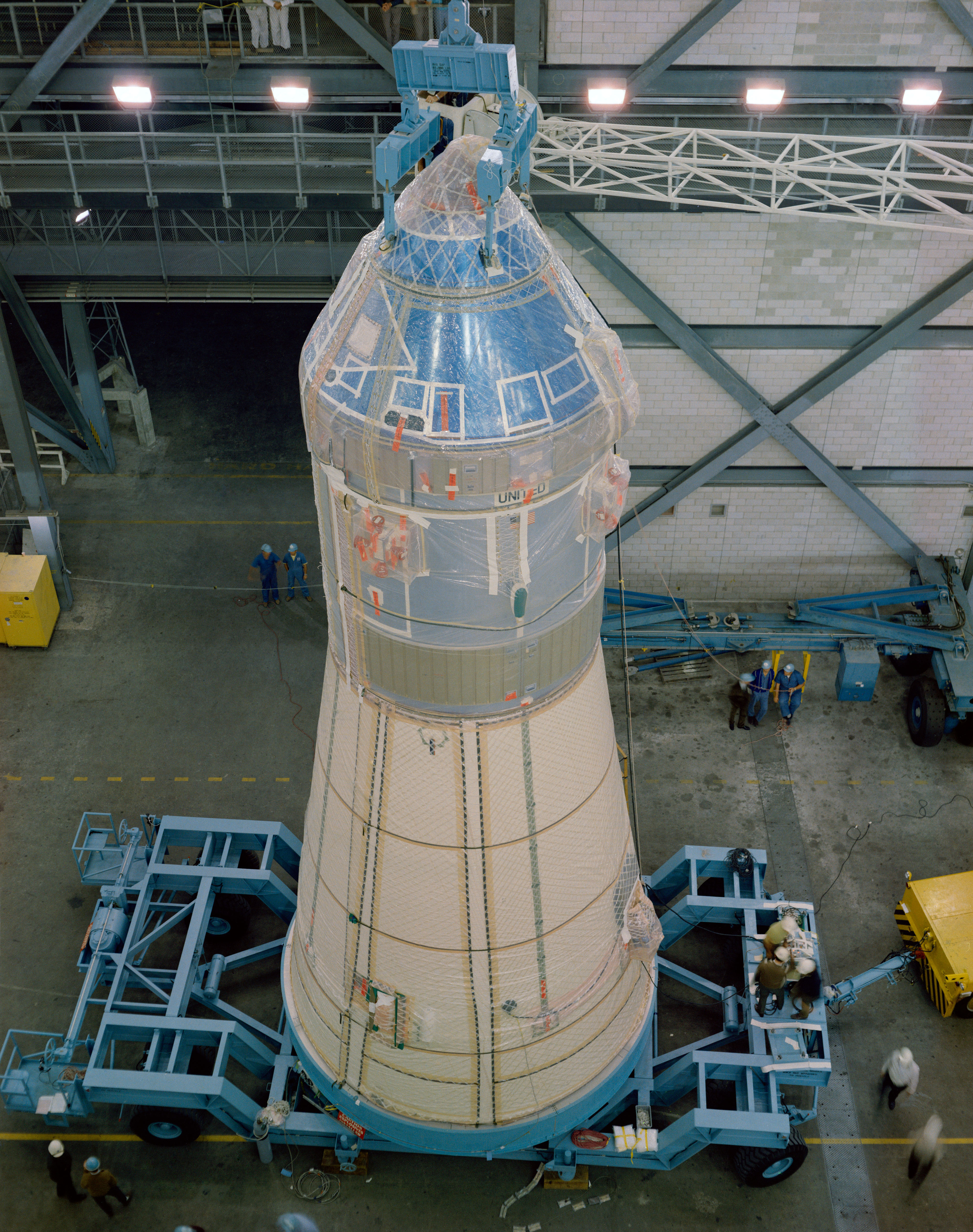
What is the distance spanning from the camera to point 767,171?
19.5m

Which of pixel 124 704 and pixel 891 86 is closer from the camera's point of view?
pixel 891 86

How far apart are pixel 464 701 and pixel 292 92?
12.8 m

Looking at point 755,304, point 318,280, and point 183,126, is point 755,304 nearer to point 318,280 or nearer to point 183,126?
point 318,280

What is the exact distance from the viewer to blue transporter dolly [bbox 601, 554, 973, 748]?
21391 mm

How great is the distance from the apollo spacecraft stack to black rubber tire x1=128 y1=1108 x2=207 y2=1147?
2.45 m

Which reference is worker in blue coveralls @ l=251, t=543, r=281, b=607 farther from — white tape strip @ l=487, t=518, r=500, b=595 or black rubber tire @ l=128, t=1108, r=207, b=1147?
white tape strip @ l=487, t=518, r=500, b=595

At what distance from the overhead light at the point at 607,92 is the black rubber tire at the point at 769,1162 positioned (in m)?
14.5

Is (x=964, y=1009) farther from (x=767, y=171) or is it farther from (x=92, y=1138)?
(x=767, y=171)

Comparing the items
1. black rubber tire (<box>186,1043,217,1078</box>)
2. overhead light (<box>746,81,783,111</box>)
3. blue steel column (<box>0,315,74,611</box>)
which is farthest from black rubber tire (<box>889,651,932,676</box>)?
blue steel column (<box>0,315,74,611</box>)

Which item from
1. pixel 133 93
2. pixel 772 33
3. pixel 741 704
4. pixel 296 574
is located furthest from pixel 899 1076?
pixel 133 93

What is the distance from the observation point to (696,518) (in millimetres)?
23125

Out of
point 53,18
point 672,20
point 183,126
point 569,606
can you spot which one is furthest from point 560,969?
point 53,18

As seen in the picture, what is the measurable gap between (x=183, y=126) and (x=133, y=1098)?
19052 mm

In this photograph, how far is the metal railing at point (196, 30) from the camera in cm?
2102
